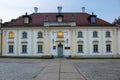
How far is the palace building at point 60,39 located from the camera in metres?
38.6

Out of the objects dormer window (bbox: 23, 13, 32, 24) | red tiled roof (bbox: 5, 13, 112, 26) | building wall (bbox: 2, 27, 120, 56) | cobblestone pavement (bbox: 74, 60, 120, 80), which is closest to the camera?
cobblestone pavement (bbox: 74, 60, 120, 80)

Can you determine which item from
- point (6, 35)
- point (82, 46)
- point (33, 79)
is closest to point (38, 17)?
point (6, 35)

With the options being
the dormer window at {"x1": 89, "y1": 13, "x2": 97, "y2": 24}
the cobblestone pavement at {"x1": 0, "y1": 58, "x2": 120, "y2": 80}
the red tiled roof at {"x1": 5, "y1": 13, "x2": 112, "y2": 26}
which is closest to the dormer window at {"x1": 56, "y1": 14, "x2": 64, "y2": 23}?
the red tiled roof at {"x1": 5, "y1": 13, "x2": 112, "y2": 26}

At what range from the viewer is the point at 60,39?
3884 cm

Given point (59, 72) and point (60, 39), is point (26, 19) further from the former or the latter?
point (59, 72)

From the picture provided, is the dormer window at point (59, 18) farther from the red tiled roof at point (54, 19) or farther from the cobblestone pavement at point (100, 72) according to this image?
the cobblestone pavement at point (100, 72)

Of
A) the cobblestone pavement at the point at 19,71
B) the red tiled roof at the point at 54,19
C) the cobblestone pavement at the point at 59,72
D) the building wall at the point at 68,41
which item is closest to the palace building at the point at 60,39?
the building wall at the point at 68,41

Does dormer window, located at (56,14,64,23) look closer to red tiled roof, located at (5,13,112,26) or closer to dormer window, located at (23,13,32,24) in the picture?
red tiled roof, located at (5,13,112,26)

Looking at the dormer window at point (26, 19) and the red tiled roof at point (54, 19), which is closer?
the red tiled roof at point (54, 19)

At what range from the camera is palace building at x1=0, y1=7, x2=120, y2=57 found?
38594mm

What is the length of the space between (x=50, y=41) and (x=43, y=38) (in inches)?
59.2

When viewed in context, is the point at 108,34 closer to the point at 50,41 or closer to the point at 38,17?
the point at 50,41

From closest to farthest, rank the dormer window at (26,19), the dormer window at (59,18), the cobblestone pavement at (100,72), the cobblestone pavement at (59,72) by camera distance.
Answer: the cobblestone pavement at (59,72), the cobblestone pavement at (100,72), the dormer window at (59,18), the dormer window at (26,19)

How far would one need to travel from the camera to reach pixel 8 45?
39.3 meters
